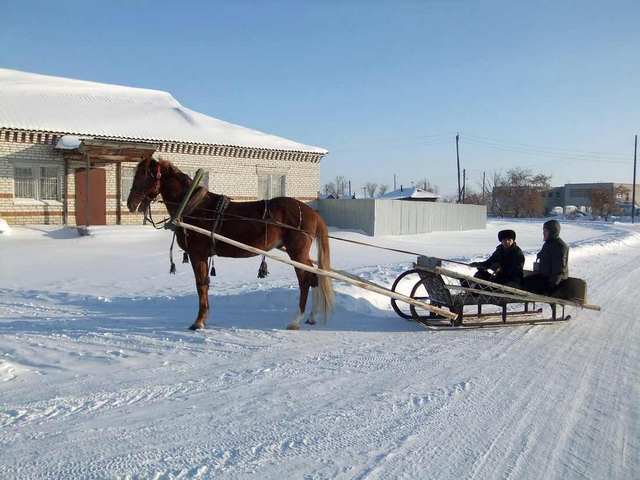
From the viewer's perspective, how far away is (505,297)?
7160 millimetres

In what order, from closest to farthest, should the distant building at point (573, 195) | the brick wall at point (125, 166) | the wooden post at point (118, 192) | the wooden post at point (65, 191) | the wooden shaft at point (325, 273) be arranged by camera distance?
the wooden shaft at point (325, 273) → the brick wall at point (125, 166) → the wooden post at point (65, 191) → the wooden post at point (118, 192) → the distant building at point (573, 195)

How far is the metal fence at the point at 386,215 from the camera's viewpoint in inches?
1008

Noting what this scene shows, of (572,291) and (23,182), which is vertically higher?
(23,182)

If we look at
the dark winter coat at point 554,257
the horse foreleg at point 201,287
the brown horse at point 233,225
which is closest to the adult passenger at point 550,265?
the dark winter coat at point 554,257

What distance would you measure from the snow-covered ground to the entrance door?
13.7 m

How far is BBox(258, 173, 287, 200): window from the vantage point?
88.0ft

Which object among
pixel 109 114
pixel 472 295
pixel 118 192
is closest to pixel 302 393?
pixel 472 295

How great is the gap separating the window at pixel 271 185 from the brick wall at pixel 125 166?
23 cm

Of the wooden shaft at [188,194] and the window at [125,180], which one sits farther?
the window at [125,180]

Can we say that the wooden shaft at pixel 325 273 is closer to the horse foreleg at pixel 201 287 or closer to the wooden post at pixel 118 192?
the horse foreleg at pixel 201 287

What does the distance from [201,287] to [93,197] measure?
1688 centimetres

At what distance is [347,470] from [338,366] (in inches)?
85.3

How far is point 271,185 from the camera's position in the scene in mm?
27047

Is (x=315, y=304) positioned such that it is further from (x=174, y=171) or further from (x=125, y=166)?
(x=125, y=166)
